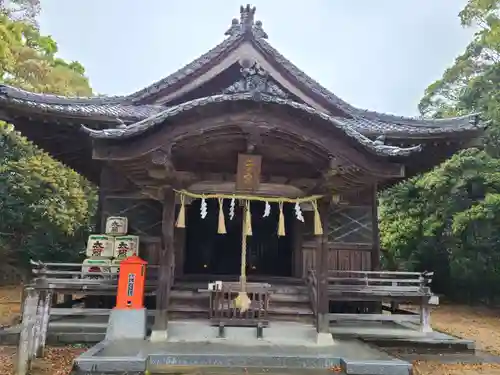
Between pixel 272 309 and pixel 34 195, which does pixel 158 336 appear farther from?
pixel 34 195

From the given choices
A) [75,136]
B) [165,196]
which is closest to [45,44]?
[75,136]

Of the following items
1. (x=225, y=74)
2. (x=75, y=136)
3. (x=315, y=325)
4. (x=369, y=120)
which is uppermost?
(x=225, y=74)

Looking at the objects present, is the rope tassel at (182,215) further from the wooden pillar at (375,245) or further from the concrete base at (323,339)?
the wooden pillar at (375,245)

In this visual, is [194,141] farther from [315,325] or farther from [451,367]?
[451,367]

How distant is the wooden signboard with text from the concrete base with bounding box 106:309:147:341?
9.52 feet

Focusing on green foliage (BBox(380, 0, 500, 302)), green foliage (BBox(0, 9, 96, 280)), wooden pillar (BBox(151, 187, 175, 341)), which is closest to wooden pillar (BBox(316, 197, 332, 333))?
wooden pillar (BBox(151, 187, 175, 341))

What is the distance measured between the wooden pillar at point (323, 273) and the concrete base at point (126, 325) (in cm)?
314

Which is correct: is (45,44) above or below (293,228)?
above

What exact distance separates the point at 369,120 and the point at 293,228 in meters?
3.69

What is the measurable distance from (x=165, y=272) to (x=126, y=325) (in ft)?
3.75

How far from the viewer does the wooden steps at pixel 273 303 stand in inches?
321

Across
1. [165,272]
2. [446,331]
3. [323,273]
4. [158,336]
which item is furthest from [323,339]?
[446,331]

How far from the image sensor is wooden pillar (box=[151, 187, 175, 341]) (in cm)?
748

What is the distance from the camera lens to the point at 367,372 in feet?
20.2
